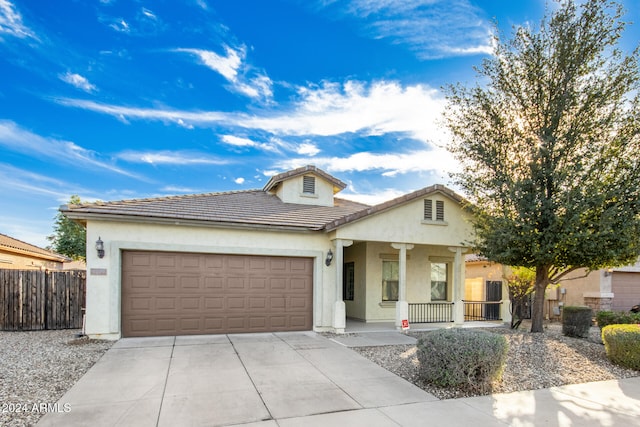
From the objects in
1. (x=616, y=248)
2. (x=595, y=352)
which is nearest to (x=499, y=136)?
(x=616, y=248)

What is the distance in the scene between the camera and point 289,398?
5.67 meters

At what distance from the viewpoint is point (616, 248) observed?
9.73 m

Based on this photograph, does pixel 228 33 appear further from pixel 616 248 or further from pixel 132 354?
pixel 616 248

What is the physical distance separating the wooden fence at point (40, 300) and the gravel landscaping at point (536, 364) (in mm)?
8885

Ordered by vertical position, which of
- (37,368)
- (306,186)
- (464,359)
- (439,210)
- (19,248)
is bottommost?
(37,368)

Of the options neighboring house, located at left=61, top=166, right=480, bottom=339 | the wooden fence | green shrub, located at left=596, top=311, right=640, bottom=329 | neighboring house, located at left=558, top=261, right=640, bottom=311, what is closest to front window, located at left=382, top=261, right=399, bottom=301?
neighboring house, located at left=61, top=166, right=480, bottom=339

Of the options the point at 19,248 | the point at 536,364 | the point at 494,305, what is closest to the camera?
the point at 536,364

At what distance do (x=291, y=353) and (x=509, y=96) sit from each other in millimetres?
9269

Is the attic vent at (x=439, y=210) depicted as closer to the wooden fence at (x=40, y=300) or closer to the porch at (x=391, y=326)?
the porch at (x=391, y=326)

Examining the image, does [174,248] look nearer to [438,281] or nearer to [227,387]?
[227,387]

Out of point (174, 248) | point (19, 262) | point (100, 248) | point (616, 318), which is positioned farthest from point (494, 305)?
point (19, 262)

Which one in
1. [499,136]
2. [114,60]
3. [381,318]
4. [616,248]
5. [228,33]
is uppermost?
[228,33]

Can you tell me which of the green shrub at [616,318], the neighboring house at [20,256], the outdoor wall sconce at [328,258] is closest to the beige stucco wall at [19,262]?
the neighboring house at [20,256]

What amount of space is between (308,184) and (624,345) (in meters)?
10.2
